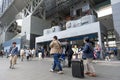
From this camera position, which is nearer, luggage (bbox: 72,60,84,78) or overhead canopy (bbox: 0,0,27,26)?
luggage (bbox: 72,60,84,78)

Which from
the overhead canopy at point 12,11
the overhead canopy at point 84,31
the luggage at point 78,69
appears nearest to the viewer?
the luggage at point 78,69

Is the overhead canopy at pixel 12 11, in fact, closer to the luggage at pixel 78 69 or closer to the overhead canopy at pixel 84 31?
the overhead canopy at pixel 84 31

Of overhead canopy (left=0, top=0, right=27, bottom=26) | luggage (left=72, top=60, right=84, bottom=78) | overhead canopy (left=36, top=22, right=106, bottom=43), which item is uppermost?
overhead canopy (left=0, top=0, right=27, bottom=26)

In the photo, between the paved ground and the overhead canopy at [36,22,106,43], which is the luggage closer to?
the paved ground

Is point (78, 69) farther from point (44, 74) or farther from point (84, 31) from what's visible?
point (84, 31)

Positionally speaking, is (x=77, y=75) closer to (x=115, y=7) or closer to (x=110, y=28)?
(x=115, y=7)

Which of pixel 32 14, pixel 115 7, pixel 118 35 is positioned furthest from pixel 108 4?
pixel 32 14

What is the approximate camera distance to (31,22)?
28703 millimetres

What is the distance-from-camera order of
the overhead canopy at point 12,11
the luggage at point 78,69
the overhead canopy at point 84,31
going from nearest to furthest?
the luggage at point 78,69 → the overhead canopy at point 84,31 → the overhead canopy at point 12,11

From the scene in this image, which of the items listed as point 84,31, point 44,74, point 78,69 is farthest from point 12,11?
point 78,69

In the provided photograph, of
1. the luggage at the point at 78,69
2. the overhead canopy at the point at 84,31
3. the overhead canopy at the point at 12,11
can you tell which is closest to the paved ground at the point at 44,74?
the luggage at the point at 78,69

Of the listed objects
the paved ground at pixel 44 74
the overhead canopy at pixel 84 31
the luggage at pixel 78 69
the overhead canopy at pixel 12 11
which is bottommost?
the paved ground at pixel 44 74

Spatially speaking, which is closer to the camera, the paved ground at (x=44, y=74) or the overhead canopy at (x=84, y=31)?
the paved ground at (x=44, y=74)

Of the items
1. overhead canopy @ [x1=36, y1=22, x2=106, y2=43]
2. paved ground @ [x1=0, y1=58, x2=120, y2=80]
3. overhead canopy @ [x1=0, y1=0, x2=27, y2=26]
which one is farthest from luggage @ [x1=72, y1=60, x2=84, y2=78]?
overhead canopy @ [x1=0, y1=0, x2=27, y2=26]
